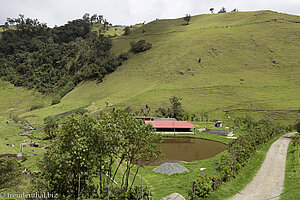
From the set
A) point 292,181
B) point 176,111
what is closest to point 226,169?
point 292,181

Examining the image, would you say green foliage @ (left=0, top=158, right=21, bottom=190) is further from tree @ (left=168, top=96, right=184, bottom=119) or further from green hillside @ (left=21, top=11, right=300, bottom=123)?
green hillside @ (left=21, top=11, right=300, bottom=123)

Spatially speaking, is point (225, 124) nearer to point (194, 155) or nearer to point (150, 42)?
point (194, 155)

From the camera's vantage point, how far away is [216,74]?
392 ft

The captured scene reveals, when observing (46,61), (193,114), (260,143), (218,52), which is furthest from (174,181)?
(46,61)

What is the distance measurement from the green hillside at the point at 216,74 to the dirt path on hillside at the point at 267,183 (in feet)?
185

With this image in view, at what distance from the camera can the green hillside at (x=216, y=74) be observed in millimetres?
96375

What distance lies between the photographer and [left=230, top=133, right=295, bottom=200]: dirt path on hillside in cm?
2026

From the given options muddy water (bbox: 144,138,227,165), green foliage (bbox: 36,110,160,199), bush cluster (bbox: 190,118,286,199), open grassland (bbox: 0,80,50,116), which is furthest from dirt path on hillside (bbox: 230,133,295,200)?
open grassland (bbox: 0,80,50,116)

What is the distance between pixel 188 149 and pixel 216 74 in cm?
7956

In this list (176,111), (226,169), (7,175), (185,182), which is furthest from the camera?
(176,111)

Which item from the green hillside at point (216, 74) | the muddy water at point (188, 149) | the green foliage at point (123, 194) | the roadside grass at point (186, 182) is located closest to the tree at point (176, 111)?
the green hillside at point (216, 74)

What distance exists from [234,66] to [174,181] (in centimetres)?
11215

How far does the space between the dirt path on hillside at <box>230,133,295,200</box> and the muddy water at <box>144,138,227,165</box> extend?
1280 cm

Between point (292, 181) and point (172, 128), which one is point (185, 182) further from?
point (172, 128)
